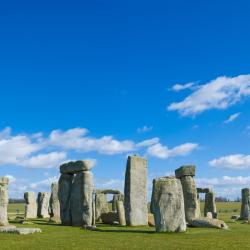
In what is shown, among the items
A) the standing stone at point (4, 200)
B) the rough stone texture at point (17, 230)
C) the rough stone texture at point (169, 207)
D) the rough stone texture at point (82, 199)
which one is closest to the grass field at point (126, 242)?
the rough stone texture at point (17, 230)

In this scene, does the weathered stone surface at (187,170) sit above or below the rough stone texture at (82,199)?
above

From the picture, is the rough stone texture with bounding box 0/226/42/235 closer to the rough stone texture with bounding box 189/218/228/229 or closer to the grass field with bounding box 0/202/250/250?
the grass field with bounding box 0/202/250/250

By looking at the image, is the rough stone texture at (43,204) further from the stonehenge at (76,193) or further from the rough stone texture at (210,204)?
the stonehenge at (76,193)

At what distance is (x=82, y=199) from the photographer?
87.0ft

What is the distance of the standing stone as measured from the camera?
23.7 m

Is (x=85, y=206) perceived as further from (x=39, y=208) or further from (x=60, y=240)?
(x=39, y=208)

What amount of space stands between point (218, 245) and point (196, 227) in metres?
9.17

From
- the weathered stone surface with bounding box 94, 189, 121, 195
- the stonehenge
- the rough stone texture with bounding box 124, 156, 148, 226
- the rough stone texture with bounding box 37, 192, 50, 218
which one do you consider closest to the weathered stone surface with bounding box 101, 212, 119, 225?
the stonehenge

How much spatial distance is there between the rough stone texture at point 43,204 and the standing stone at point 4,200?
58.3 feet

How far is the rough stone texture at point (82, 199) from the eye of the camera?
1031 inches

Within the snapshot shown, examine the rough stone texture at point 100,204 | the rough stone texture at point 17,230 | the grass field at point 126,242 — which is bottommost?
the grass field at point 126,242

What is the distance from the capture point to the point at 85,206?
26.3m

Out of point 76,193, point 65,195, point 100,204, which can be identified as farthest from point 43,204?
point 76,193

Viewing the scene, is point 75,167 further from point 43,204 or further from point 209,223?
point 43,204
